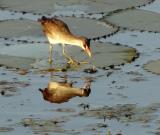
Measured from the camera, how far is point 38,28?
49.4 feet

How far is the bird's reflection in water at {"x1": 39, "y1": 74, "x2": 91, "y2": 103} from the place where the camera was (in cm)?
1148

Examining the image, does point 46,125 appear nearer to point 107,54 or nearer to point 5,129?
point 5,129

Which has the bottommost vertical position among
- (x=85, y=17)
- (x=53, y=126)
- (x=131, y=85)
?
(x=53, y=126)

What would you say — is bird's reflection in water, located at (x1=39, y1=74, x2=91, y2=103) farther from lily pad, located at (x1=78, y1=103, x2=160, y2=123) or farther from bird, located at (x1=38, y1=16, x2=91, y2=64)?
bird, located at (x1=38, y1=16, x2=91, y2=64)

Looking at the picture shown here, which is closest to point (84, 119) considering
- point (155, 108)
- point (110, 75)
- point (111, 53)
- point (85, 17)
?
point (155, 108)

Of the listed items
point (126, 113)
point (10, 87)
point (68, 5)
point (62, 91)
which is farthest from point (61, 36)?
point (68, 5)

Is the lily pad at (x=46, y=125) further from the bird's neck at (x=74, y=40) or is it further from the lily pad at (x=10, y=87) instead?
the bird's neck at (x=74, y=40)

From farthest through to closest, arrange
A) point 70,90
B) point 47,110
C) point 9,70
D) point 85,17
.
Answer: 1. point 85,17
2. point 9,70
3. point 70,90
4. point 47,110

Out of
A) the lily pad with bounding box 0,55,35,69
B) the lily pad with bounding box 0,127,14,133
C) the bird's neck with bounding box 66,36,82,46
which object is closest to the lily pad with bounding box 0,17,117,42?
the lily pad with bounding box 0,55,35,69

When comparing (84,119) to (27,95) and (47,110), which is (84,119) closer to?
(47,110)

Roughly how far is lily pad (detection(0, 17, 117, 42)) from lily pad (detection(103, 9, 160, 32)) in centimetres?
42

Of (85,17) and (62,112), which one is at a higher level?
(85,17)

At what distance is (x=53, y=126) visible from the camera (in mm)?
10242

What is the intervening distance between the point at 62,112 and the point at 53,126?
613mm
